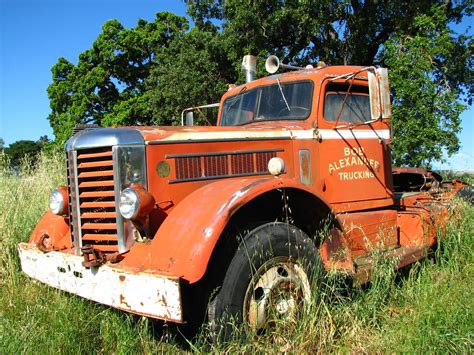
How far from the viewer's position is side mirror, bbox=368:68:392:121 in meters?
4.05

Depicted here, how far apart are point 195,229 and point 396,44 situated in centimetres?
975

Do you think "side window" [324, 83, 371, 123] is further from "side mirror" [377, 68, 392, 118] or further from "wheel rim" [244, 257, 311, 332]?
"wheel rim" [244, 257, 311, 332]

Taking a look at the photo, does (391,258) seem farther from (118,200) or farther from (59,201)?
(59,201)

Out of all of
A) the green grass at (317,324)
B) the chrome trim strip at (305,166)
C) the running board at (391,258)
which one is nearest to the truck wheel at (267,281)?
the green grass at (317,324)

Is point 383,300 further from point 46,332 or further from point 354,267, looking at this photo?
point 46,332

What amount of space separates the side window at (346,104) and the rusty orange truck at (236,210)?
0.02 m

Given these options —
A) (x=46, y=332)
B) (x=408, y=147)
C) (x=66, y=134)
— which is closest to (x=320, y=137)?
(x=46, y=332)

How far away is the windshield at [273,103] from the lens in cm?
466

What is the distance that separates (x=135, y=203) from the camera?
3.18 metres

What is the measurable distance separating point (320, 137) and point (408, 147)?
22.1 ft

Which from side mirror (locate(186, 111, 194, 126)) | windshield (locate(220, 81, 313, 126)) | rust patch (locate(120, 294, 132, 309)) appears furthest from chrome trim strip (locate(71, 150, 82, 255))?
side mirror (locate(186, 111, 194, 126))

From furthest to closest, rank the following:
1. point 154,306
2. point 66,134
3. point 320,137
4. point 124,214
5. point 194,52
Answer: point 66,134, point 194,52, point 320,137, point 124,214, point 154,306

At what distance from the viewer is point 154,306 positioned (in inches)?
110

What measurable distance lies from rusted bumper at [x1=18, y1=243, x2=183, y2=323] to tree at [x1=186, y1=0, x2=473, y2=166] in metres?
8.54
